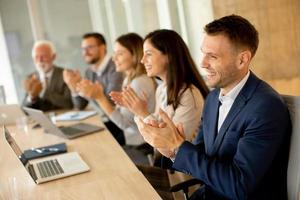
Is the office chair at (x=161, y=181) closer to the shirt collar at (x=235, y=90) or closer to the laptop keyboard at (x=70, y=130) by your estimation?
the shirt collar at (x=235, y=90)

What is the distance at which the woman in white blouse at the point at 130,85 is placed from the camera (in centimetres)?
245

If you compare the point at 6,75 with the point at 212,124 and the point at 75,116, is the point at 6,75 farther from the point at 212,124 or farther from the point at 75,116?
A: the point at 212,124

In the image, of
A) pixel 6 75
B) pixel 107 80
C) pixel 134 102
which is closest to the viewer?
pixel 134 102

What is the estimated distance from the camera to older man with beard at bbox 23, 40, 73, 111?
3.30 m

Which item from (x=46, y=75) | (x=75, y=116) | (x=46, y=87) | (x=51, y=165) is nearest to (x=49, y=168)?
(x=51, y=165)

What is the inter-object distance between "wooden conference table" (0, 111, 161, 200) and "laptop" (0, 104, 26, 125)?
0.91m

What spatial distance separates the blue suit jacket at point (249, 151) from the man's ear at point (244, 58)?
58mm

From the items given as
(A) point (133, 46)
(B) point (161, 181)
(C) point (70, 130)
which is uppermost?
(A) point (133, 46)

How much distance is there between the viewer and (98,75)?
10.7ft

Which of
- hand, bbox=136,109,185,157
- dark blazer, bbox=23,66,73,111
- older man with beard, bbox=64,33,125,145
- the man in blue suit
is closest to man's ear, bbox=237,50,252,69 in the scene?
the man in blue suit

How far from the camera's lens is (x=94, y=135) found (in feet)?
7.29

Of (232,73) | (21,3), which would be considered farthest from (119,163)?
(21,3)

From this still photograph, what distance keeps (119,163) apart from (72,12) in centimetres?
307

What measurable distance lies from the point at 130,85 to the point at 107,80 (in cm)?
71
